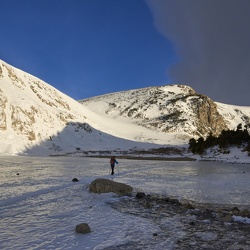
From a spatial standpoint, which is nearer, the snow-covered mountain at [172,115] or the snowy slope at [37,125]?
the snowy slope at [37,125]

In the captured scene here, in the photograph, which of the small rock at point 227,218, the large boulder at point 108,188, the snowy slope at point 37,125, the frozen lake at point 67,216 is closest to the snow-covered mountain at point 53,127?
the snowy slope at point 37,125

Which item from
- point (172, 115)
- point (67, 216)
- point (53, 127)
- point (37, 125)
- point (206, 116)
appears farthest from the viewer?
point (206, 116)

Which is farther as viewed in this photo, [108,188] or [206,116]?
[206,116]

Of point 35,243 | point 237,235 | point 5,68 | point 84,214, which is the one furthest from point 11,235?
point 5,68

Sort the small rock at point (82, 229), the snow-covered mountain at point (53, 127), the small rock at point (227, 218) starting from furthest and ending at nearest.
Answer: the snow-covered mountain at point (53, 127) → the small rock at point (227, 218) → the small rock at point (82, 229)

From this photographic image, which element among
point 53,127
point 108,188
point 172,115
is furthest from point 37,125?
point 172,115

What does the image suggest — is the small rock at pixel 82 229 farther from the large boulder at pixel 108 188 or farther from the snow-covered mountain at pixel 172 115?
the snow-covered mountain at pixel 172 115

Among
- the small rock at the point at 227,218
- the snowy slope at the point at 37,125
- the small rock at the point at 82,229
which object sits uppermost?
the snowy slope at the point at 37,125

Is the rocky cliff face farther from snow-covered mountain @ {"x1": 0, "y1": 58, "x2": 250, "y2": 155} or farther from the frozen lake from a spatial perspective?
the frozen lake

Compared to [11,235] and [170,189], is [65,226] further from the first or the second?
[170,189]

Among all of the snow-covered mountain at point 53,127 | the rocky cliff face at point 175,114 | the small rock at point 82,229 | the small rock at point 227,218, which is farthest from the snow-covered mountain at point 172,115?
the small rock at point 82,229

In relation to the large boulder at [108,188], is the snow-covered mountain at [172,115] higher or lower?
higher

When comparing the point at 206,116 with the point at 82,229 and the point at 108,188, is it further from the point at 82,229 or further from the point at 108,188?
the point at 82,229

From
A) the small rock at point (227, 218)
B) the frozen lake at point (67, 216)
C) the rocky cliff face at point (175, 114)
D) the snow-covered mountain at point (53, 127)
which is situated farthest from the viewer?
the rocky cliff face at point (175, 114)
